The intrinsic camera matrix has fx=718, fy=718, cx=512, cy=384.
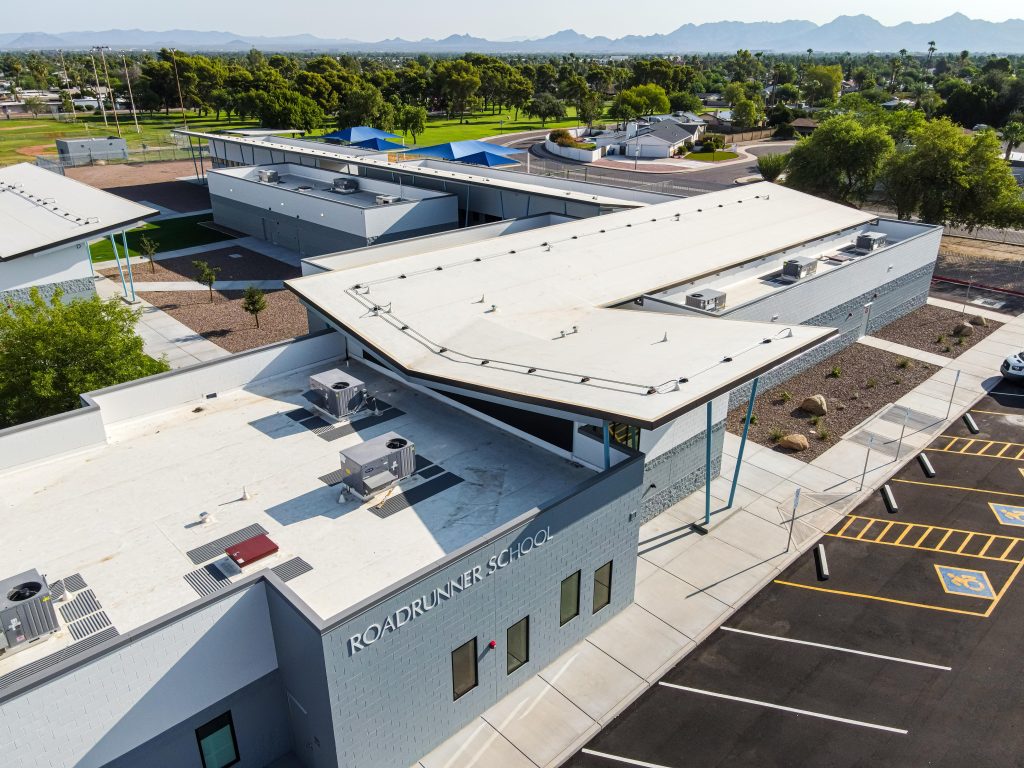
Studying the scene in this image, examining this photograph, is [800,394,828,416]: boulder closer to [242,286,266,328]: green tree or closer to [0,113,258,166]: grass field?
[242,286,266,328]: green tree

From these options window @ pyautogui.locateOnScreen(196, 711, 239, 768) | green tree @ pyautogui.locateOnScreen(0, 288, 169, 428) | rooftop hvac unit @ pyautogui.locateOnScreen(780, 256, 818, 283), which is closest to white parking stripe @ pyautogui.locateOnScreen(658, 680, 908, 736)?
window @ pyautogui.locateOnScreen(196, 711, 239, 768)

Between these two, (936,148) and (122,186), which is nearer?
(936,148)

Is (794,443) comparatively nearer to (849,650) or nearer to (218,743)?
(849,650)

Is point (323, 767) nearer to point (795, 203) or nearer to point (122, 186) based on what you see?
point (795, 203)

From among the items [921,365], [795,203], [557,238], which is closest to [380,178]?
[557,238]

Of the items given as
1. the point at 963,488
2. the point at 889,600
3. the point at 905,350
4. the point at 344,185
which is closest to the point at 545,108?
the point at 344,185

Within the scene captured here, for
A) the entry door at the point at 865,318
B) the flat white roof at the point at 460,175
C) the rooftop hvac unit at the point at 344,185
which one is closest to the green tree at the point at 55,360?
the flat white roof at the point at 460,175
